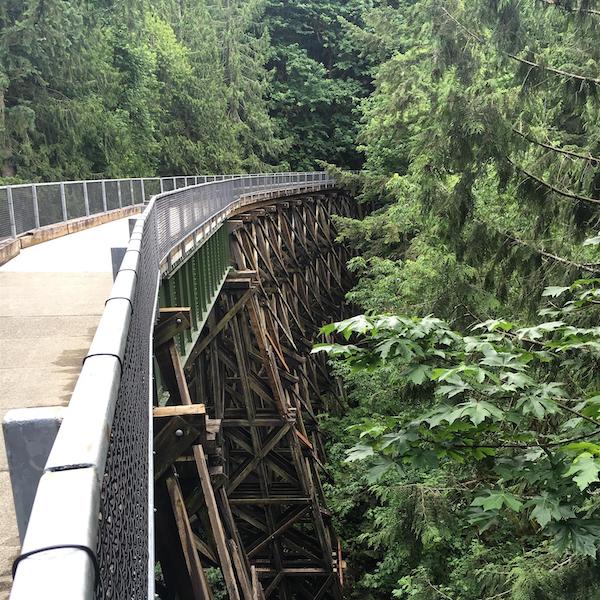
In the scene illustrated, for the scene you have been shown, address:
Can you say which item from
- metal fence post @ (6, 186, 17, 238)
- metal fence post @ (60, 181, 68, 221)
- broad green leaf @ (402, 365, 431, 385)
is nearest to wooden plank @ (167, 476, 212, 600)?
broad green leaf @ (402, 365, 431, 385)

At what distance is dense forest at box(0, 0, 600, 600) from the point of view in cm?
321

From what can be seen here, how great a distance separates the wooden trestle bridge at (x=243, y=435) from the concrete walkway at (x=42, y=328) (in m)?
0.64

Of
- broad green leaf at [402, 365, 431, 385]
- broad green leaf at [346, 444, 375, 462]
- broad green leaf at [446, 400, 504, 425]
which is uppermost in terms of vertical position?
broad green leaf at [402, 365, 431, 385]

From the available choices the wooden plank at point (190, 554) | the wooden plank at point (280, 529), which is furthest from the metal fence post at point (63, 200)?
the wooden plank at point (190, 554)

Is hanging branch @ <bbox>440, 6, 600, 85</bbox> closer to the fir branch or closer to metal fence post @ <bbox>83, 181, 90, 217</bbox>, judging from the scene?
the fir branch

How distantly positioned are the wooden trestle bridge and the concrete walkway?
0.64 m

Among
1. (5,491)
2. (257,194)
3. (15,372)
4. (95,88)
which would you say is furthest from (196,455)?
(95,88)

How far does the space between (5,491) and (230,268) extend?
28.9ft

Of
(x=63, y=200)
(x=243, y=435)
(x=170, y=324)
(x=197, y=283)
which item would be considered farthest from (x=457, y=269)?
(x=63, y=200)

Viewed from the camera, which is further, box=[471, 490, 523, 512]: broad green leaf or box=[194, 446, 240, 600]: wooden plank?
box=[194, 446, 240, 600]: wooden plank

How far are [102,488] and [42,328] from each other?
3.68m

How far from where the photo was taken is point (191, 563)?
386cm

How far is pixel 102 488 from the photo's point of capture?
1221 mm

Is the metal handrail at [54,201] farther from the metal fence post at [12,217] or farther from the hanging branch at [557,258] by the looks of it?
the hanging branch at [557,258]
